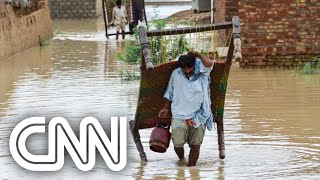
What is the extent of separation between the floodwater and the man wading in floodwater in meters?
0.34

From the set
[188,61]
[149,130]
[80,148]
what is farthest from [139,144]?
[149,130]

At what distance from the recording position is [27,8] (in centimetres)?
2903

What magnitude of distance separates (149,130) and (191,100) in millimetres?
2457

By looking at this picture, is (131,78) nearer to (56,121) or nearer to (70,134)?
(56,121)

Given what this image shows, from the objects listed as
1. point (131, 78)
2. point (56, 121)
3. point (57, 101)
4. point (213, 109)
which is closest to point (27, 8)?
point (131, 78)

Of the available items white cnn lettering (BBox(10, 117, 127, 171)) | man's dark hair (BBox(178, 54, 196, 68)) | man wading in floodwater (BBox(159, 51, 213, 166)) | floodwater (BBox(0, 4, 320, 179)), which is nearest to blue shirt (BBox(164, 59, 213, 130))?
man wading in floodwater (BBox(159, 51, 213, 166))

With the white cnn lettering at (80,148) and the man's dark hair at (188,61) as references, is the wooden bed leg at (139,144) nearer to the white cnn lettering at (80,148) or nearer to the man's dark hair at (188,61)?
the white cnn lettering at (80,148)

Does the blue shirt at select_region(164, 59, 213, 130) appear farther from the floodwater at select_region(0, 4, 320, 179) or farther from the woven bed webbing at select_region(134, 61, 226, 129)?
the floodwater at select_region(0, 4, 320, 179)

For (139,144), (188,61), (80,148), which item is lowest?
(139,144)

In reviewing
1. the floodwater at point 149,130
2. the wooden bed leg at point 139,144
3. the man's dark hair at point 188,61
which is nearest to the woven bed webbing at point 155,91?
the wooden bed leg at point 139,144

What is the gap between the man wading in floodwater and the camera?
11039 millimetres

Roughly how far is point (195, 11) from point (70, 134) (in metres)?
21.7

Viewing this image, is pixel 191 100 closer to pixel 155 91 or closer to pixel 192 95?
pixel 192 95

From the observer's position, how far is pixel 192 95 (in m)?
11.0
